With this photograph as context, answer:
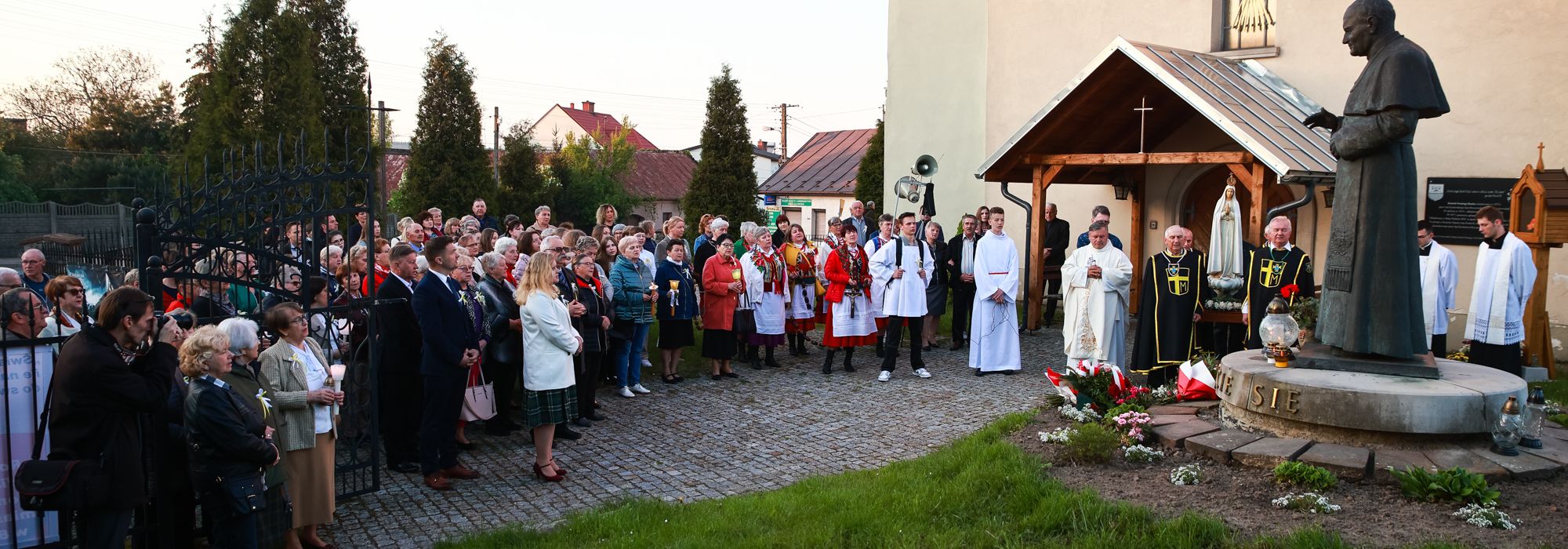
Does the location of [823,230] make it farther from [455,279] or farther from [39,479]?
[39,479]

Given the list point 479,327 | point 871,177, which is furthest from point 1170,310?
point 871,177

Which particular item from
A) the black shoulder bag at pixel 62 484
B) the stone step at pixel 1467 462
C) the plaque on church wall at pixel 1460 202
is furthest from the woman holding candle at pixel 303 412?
the plaque on church wall at pixel 1460 202

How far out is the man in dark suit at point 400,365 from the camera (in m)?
7.18

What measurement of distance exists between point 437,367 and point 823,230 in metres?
29.8

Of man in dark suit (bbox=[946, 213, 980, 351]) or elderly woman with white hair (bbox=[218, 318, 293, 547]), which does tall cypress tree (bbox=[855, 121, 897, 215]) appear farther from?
elderly woman with white hair (bbox=[218, 318, 293, 547])

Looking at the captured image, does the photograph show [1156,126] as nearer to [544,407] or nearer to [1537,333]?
[1537,333]

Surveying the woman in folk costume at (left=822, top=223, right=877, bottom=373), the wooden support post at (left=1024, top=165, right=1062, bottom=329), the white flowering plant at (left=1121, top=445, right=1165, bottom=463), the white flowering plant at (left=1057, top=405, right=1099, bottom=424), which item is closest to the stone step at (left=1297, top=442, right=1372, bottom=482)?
the white flowering plant at (left=1121, top=445, right=1165, bottom=463)

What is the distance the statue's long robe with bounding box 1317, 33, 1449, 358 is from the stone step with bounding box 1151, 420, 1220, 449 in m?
0.96

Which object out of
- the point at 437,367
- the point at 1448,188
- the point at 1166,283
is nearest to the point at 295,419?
the point at 437,367

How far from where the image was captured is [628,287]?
9844 millimetres

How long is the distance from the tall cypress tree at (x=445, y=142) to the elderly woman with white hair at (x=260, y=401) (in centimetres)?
2247

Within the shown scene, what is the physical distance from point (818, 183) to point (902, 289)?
24818mm

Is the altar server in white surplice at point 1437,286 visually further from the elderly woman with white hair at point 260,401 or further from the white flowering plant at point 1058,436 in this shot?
the elderly woman with white hair at point 260,401

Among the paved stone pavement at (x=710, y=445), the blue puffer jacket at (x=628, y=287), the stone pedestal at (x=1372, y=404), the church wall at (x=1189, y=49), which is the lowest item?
the paved stone pavement at (x=710, y=445)
